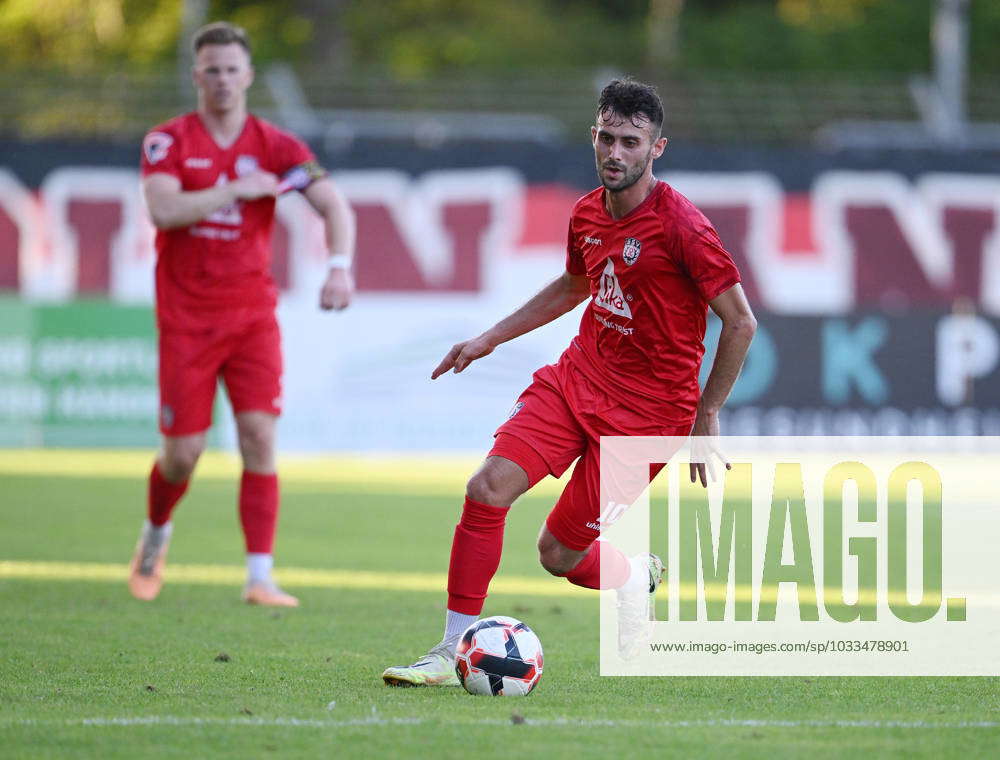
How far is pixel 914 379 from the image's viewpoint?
58.9ft

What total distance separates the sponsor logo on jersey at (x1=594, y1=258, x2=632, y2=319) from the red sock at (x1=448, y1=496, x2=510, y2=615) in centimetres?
88

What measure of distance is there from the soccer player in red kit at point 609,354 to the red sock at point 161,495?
8.22 feet

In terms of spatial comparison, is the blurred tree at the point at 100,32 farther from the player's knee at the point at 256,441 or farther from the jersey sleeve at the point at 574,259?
the jersey sleeve at the point at 574,259

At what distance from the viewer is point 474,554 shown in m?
5.85

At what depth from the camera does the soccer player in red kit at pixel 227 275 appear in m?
8.09

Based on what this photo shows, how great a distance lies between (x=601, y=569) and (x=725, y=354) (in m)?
1.19

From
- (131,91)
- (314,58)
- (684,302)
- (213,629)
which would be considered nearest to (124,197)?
(131,91)

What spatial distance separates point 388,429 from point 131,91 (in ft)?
21.0

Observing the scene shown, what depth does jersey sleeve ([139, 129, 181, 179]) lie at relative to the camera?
8.08 metres

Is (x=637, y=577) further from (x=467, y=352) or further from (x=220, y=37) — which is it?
(x=220, y=37)

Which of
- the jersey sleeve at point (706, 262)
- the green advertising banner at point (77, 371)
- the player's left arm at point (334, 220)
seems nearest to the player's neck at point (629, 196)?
the jersey sleeve at point (706, 262)

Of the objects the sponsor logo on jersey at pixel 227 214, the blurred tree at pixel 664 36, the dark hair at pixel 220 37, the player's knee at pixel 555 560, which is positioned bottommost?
the player's knee at pixel 555 560

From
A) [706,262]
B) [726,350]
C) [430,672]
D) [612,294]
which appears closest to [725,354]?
[726,350]

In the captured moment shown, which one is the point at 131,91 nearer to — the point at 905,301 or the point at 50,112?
the point at 50,112
